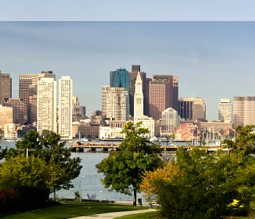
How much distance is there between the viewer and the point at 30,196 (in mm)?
28859

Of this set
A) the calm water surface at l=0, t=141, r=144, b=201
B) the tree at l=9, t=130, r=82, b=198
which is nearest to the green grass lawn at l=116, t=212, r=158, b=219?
the tree at l=9, t=130, r=82, b=198

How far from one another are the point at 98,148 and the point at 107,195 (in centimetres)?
10576

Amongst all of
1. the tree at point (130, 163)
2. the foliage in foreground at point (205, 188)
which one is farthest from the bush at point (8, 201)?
the tree at point (130, 163)

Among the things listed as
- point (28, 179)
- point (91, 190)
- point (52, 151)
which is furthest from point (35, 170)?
point (91, 190)

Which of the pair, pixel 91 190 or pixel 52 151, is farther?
pixel 91 190

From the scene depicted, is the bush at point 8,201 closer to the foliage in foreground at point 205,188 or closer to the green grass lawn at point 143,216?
the green grass lawn at point 143,216

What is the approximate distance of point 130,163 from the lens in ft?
118

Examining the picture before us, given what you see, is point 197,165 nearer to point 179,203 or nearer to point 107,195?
point 179,203

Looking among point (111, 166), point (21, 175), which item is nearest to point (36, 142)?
point (111, 166)

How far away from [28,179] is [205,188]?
10.1 meters

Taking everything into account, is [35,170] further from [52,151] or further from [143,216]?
[52,151]

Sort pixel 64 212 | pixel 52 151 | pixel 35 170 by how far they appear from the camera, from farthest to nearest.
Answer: pixel 52 151
pixel 35 170
pixel 64 212

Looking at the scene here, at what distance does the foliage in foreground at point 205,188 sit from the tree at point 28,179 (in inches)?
240

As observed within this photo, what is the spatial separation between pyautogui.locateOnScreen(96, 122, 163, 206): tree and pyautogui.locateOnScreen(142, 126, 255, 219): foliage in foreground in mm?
9897
